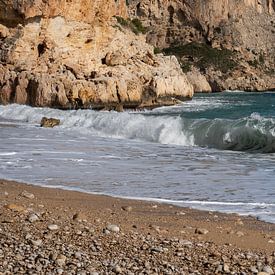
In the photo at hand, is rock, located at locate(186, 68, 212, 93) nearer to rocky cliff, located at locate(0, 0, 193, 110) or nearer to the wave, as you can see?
rocky cliff, located at locate(0, 0, 193, 110)

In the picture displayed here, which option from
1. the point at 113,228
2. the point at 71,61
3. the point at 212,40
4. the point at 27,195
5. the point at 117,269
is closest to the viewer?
the point at 117,269

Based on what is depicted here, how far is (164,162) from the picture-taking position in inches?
492

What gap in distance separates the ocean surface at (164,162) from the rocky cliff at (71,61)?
1336cm

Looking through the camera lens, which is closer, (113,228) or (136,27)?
(113,228)

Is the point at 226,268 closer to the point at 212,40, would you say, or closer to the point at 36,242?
the point at 36,242

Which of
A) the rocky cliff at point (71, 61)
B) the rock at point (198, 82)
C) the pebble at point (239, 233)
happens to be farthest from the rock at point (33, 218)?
the rock at point (198, 82)

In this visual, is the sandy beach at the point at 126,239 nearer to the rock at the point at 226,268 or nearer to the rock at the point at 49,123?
the rock at the point at 226,268

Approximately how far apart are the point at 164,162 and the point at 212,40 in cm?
9857

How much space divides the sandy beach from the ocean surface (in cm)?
84

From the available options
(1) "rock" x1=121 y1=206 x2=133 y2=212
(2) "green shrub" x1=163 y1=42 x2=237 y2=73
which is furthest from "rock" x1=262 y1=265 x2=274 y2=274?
(2) "green shrub" x1=163 y1=42 x2=237 y2=73

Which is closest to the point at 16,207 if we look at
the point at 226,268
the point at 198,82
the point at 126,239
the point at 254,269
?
the point at 126,239

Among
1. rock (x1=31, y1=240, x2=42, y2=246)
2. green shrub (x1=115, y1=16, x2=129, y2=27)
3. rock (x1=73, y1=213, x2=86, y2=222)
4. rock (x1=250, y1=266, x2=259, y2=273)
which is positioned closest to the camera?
rock (x1=250, y1=266, x2=259, y2=273)

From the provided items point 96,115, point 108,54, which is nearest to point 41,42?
point 108,54

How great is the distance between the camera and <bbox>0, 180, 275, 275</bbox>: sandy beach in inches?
192
